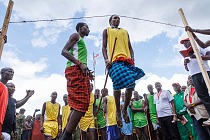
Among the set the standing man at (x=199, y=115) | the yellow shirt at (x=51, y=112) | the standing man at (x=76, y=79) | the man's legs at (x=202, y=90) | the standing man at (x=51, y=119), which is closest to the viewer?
the standing man at (x=76, y=79)

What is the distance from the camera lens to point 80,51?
4191 millimetres

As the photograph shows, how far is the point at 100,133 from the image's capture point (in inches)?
387

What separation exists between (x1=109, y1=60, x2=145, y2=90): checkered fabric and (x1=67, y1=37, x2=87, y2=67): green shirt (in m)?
0.60

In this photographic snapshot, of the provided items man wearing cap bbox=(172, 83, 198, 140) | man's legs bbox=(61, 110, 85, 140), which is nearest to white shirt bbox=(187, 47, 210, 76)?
man's legs bbox=(61, 110, 85, 140)

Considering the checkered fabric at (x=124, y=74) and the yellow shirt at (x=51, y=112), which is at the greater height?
the yellow shirt at (x=51, y=112)

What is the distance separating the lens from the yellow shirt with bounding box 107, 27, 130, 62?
4508 millimetres

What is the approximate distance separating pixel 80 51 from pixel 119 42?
0.92 metres

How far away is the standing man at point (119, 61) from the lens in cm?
418

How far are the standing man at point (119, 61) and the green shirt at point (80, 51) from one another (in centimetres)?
53

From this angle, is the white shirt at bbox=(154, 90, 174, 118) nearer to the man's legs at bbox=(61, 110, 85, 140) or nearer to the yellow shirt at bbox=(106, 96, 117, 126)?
the yellow shirt at bbox=(106, 96, 117, 126)

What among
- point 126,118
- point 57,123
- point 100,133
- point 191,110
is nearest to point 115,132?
point 100,133

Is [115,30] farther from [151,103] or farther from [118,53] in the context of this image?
[151,103]

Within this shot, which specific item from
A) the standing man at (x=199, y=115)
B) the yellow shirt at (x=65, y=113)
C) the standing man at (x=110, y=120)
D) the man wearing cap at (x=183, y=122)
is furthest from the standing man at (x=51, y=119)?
the standing man at (x=199, y=115)

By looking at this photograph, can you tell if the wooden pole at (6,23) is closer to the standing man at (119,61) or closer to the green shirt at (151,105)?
the standing man at (119,61)
